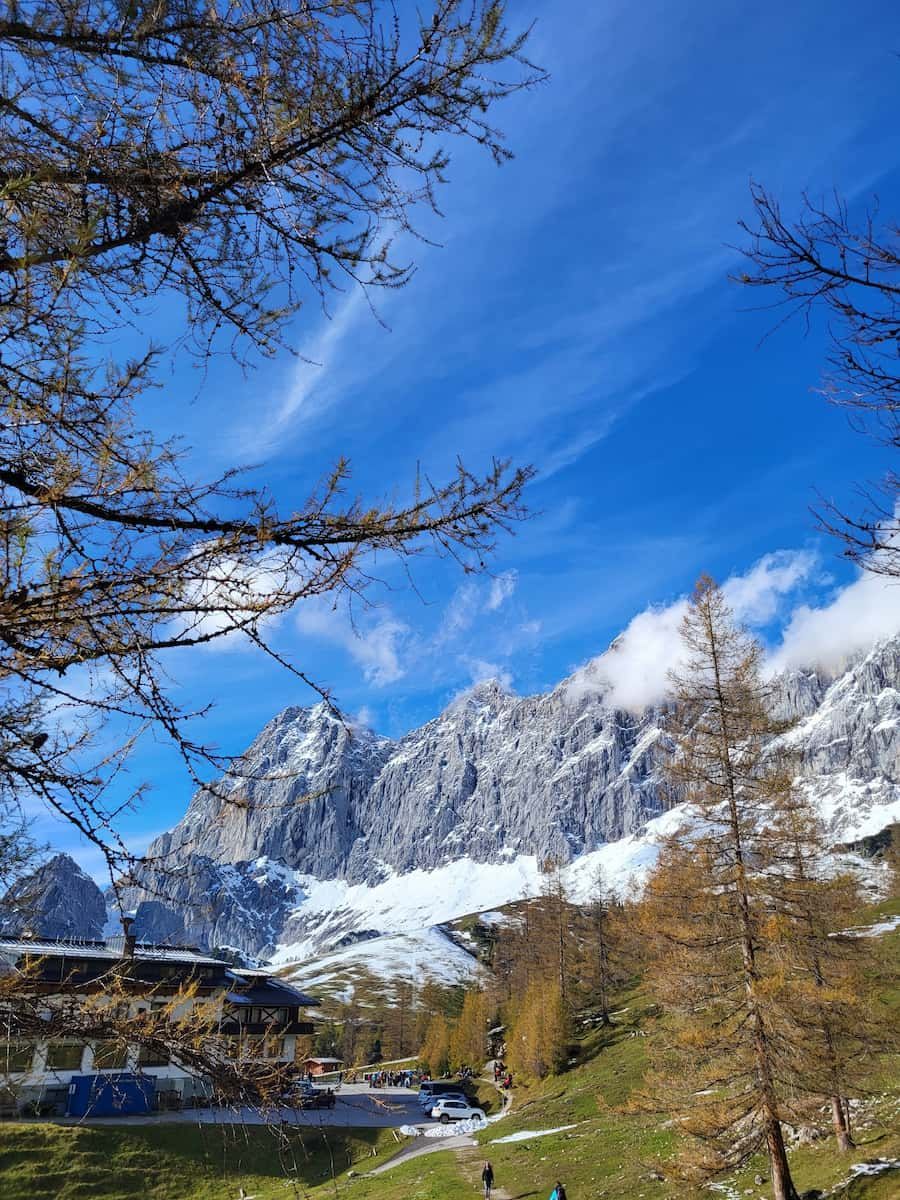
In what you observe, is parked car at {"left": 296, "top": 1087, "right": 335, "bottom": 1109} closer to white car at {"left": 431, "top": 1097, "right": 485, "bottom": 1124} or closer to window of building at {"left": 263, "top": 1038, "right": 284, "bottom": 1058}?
window of building at {"left": 263, "top": 1038, "right": 284, "bottom": 1058}

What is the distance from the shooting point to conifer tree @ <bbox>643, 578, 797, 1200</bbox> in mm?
13797

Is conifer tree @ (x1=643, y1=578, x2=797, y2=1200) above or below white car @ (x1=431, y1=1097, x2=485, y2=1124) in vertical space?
above

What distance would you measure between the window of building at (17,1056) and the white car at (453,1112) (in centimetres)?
4445

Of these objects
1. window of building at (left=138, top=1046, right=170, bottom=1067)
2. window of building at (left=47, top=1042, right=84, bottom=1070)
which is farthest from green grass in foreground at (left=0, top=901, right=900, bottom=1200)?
window of building at (left=47, top=1042, right=84, bottom=1070)

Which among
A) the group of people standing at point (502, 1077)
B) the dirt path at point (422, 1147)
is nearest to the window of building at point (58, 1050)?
the dirt path at point (422, 1147)

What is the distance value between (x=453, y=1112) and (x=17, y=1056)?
46431 mm

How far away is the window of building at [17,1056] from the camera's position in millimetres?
3622

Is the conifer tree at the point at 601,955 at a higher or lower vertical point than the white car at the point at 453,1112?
higher

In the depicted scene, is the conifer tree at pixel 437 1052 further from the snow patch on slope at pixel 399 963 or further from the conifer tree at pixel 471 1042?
the snow patch on slope at pixel 399 963

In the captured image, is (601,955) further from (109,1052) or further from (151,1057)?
(109,1052)

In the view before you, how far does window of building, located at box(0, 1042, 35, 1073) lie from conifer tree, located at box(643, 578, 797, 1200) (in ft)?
43.7

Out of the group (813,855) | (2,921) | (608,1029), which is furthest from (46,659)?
(608,1029)

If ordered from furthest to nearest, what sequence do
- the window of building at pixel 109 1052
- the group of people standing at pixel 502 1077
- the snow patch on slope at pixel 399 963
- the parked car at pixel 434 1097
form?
the snow patch on slope at pixel 399 963 < the group of people standing at pixel 502 1077 < the parked car at pixel 434 1097 < the window of building at pixel 109 1052

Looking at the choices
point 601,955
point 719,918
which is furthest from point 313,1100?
point 601,955
